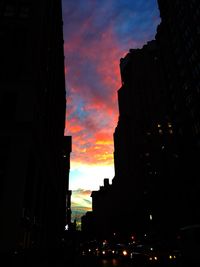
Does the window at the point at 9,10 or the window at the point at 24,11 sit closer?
→ the window at the point at 9,10

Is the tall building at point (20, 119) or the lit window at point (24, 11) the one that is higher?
the lit window at point (24, 11)

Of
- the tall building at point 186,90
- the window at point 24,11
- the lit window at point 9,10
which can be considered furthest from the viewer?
the tall building at point 186,90

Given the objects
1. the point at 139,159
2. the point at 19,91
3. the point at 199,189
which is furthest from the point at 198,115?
the point at 139,159

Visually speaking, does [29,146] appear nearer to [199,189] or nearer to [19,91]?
[19,91]

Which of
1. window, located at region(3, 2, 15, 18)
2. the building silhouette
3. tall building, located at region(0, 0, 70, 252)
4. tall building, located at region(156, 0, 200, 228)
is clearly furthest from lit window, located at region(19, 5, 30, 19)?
the building silhouette

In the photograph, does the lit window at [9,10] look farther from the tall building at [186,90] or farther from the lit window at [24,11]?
the tall building at [186,90]

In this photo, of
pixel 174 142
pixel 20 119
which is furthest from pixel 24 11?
pixel 174 142

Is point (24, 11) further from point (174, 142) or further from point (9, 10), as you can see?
point (174, 142)

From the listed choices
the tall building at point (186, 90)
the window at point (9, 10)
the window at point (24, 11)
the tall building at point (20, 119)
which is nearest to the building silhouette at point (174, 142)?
the tall building at point (186, 90)

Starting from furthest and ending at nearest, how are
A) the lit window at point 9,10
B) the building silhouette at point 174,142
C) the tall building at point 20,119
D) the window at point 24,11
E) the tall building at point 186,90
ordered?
the building silhouette at point 174,142
the tall building at point 186,90
the window at point 24,11
the lit window at point 9,10
the tall building at point 20,119

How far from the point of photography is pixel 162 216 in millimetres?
91125

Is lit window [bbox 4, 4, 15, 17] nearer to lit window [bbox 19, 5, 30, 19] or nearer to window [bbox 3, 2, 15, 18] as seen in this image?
window [bbox 3, 2, 15, 18]

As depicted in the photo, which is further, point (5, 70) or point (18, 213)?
point (5, 70)

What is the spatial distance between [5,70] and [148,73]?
535ft
